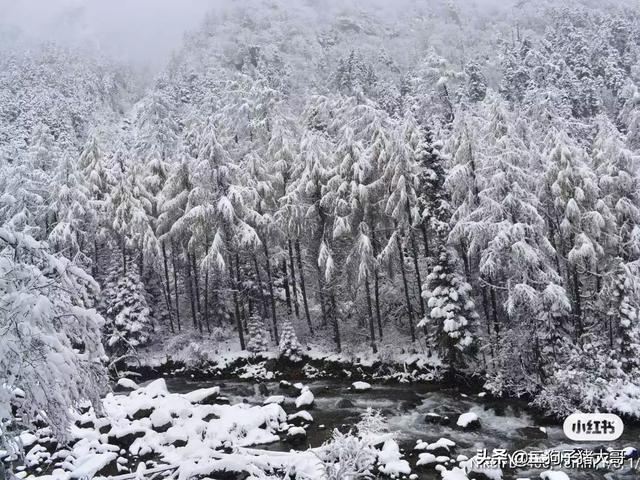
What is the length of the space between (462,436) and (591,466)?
428 centimetres

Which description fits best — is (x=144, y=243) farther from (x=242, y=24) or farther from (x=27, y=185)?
(x=242, y=24)

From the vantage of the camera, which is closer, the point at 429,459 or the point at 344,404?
the point at 429,459

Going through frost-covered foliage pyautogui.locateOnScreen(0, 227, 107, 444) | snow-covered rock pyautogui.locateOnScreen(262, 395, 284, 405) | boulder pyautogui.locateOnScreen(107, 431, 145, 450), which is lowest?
snow-covered rock pyautogui.locateOnScreen(262, 395, 284, 405)

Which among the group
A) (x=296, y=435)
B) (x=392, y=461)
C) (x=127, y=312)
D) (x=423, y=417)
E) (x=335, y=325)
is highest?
(x=127, y=312)

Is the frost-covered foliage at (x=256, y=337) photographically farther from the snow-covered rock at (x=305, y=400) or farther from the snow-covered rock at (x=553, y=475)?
the snow-covered rock at (x=553, y=475)

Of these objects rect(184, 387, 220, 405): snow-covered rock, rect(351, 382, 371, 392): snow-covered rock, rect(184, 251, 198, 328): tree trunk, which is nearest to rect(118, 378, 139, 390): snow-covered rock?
rect(184, 387, 220, 405): snow-covered rock

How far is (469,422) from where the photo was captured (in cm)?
1930

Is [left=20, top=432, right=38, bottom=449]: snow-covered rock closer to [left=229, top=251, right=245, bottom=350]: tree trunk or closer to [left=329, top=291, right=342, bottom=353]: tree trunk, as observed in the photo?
[left=229, top=251, right=245, bottom=350]: tree trunk

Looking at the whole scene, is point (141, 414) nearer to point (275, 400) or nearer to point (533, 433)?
point (275, 400)

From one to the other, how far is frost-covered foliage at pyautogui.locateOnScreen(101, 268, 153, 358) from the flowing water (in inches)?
223

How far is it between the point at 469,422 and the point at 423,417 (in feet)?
6.54

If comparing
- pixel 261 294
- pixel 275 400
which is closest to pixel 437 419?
pixel 275 400

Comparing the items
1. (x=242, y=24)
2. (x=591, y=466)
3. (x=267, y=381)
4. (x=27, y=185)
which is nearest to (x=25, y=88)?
(x=242, y=24)

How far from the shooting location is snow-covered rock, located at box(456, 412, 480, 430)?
19.2 m
